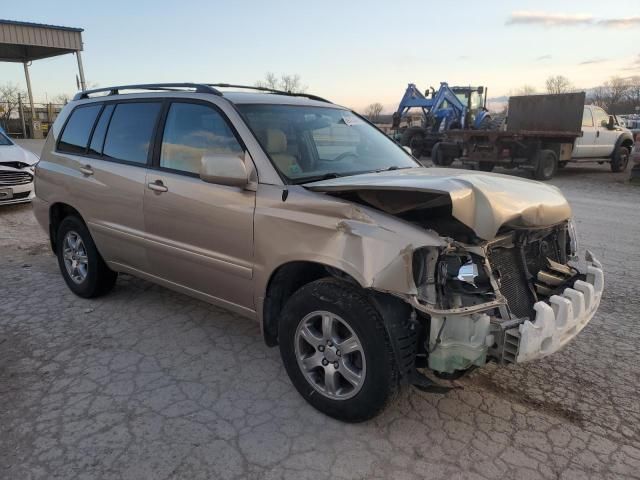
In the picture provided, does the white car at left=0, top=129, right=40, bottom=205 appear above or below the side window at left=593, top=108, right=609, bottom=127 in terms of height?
below

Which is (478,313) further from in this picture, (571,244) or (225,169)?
(225,169)

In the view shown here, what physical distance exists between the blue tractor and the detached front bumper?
1738 cm

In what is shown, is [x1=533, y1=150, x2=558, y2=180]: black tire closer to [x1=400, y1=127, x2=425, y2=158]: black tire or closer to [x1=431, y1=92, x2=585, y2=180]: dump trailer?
[x1=431, y1=92, x2=585, y2=180]: dump trailer

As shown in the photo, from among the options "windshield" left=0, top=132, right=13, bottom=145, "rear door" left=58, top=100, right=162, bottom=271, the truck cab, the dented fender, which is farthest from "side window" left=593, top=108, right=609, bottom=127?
"windshield" left=0, top=132, right=13, bottom=145

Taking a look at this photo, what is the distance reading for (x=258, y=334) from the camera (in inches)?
160

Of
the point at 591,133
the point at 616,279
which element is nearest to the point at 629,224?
the point at 616,279

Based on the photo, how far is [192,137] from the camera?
364 centimetres

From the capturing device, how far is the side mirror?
9.92 feet

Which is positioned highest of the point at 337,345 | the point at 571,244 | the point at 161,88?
the point at 161,88

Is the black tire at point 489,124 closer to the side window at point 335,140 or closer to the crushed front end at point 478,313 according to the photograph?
the side window at point 335,140

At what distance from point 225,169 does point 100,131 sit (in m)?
2.02

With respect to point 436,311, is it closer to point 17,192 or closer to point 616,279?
point 616,279

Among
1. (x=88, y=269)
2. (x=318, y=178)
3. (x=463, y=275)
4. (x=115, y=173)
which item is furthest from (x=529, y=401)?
(x=88, y=269)

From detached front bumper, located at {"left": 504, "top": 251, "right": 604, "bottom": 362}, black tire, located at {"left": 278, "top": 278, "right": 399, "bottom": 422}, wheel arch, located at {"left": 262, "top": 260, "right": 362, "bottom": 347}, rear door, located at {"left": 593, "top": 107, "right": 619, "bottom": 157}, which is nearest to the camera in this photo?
detached front bumper, located at {"left": 504, "top": 251, "right": 604, "bottom": 362}
